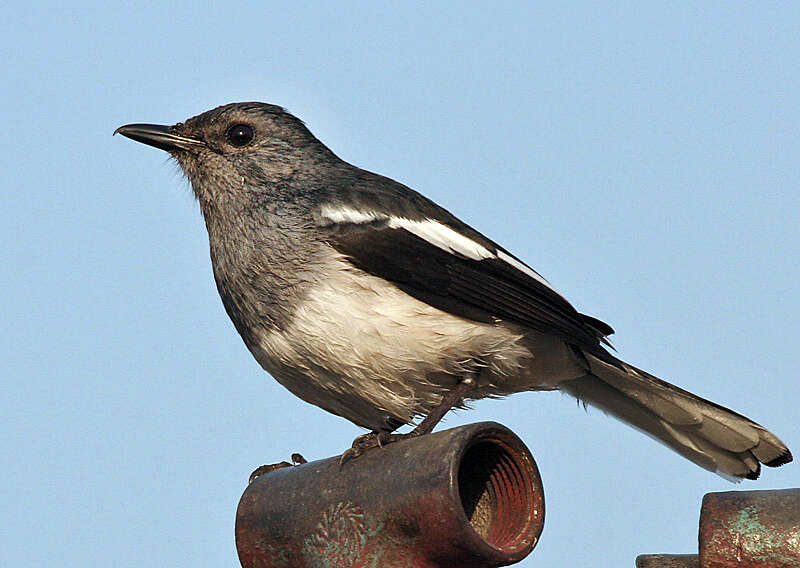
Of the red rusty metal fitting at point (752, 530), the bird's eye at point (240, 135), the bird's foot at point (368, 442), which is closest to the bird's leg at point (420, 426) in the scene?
the bird's foot at point (368, 442)

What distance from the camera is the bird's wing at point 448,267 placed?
5.49m

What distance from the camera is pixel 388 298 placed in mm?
5340

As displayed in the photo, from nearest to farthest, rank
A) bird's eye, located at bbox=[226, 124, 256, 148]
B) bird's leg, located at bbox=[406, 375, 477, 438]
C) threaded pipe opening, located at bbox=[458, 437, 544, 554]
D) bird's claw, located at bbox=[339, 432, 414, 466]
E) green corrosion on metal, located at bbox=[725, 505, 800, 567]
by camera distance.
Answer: green corrosion on metal, located at bbox=[725, 505, 800, 567] < threaded pipe opening, located at bbox=[458, 437, 544, 554] < bird's claw, located at bbox=[339, 432, 414, 466] < bird's leg, located at bbox=[406, 375, 477, 438] < bird's eye, located at bbox=[226, 124, 256, 148]

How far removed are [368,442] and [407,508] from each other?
2.99 feet

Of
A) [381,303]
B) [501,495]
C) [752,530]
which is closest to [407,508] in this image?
[501,495]

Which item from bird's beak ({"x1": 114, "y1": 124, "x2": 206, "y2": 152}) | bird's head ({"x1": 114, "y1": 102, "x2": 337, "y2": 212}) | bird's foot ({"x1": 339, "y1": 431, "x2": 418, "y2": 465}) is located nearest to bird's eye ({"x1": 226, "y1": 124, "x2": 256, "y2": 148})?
bird's head ({"x1": 114, "y1": 102, "x2": 337, "y2": 212})

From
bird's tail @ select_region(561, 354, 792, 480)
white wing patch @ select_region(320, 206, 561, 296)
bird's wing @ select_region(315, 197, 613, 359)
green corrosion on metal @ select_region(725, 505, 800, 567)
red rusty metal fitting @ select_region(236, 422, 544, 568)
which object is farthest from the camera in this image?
bird's tail @ select_region(561, 354, 792, 480)

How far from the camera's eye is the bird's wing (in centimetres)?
549

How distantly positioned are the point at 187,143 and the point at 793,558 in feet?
14.6

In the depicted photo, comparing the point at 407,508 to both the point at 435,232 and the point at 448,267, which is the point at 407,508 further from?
the point at 435,232

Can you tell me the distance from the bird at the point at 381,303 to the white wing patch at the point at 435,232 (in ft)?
0.03

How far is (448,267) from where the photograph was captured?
18.8 ft

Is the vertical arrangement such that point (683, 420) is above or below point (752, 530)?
above

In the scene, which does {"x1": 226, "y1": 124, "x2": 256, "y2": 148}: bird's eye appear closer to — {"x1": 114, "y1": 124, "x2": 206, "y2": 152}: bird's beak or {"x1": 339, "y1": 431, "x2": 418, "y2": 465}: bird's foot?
{"x1": 114, "y1": 124, "x2": 206, "y2": 152}: bird's beak
